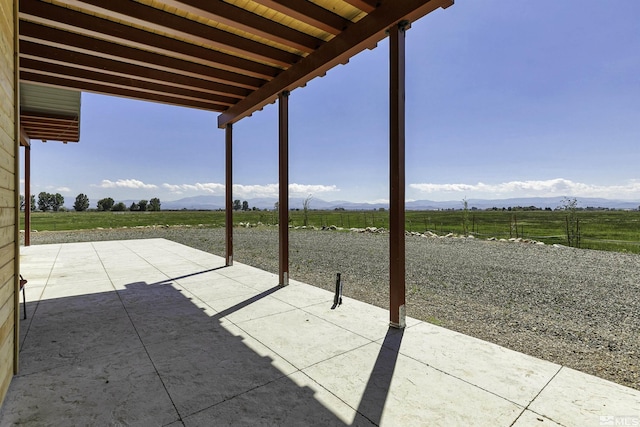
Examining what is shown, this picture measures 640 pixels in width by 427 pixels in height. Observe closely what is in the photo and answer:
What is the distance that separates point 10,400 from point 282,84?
4.48 meters

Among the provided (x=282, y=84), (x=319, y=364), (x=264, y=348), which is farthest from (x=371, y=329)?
(x=282, y=84)

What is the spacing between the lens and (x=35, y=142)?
31.6 feet

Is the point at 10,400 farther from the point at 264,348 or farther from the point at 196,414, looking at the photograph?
the point at 264,348

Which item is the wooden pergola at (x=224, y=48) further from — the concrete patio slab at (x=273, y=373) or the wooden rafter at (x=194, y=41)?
the concrete patio slab at (x=273, y=373)

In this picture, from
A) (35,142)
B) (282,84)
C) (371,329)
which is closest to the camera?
(371,329)

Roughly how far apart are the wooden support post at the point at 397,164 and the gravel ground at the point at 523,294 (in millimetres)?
803

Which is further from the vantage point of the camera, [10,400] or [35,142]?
[35,142]

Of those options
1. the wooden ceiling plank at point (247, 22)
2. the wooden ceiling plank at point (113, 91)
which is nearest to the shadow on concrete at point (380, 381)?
the wooden ceiling plank at point (247, 22)

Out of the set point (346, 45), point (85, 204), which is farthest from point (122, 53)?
point (85, 204)

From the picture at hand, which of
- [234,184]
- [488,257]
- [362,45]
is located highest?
[362,45]

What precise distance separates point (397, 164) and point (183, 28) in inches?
117

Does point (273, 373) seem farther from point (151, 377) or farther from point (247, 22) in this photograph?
point (247, 22)

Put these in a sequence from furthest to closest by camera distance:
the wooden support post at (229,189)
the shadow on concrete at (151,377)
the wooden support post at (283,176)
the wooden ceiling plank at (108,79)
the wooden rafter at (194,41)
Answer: the wooden support post at (229,189)
the wooden support post at (283,176)
the wooden ceiling plank at (108,79)
the wooden rafter at (194,41)
the shadow on concrete at (151,377)

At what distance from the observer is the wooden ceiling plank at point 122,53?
347cm
